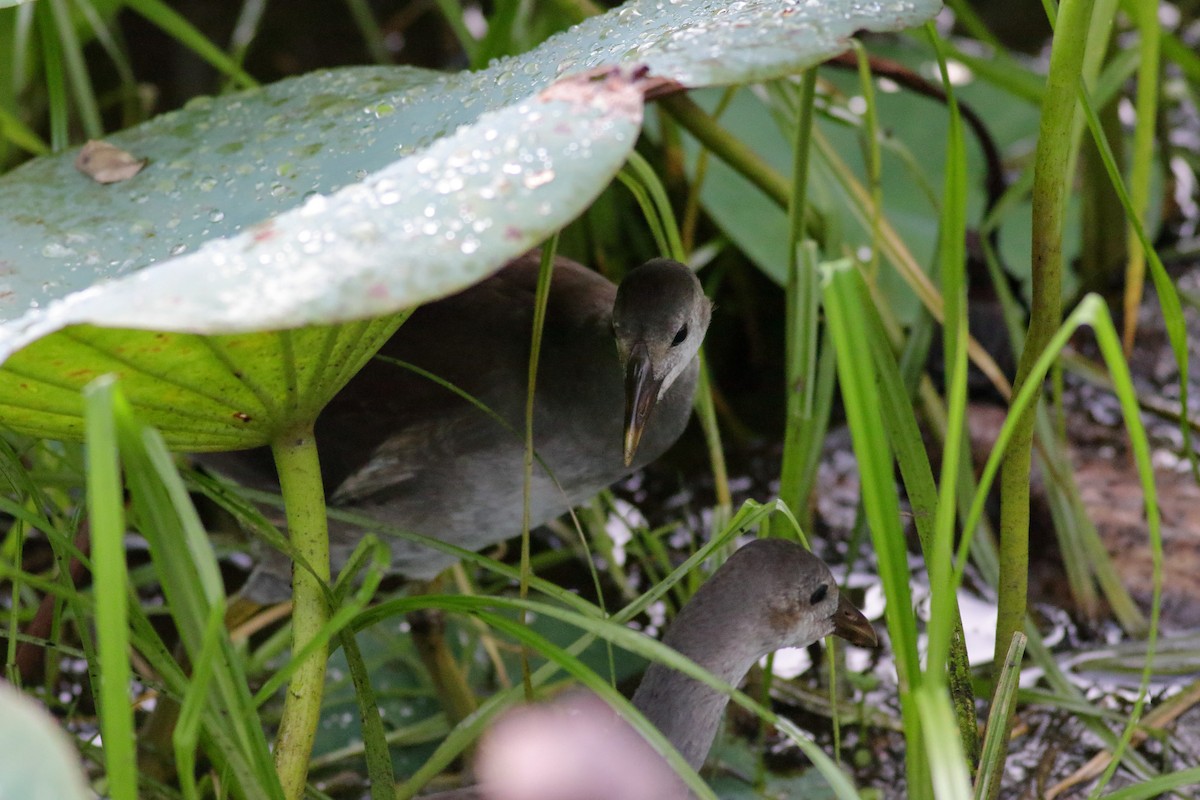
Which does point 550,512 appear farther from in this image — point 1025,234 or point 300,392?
point 1025,234

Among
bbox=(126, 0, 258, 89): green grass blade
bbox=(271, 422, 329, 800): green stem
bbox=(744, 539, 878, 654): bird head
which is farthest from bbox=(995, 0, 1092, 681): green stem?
bbox=(126, 0, 258, 89): green grass blade

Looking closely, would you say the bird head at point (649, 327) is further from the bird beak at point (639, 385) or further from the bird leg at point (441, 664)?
the bird leg at point (441, 664)

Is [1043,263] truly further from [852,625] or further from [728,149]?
[728,149]

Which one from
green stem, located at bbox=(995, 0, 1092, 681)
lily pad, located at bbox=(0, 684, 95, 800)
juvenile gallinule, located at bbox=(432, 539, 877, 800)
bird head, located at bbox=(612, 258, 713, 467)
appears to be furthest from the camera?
bird head, located at bbox=(612, 258, 713, 467)

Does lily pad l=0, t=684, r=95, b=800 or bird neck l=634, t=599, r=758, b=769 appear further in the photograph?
bird neck l=634, t=599, r=758, b=769

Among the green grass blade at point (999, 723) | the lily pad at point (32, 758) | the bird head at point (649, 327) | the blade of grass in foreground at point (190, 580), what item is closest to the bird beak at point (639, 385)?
the bird head at point (649, 327)

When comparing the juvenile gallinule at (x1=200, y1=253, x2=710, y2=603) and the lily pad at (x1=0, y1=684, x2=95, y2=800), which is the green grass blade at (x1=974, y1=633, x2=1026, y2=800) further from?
the lily pad at (x1=0, y1=684, x2=95, y2=800)

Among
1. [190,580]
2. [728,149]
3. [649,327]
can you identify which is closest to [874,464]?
[190,580]
